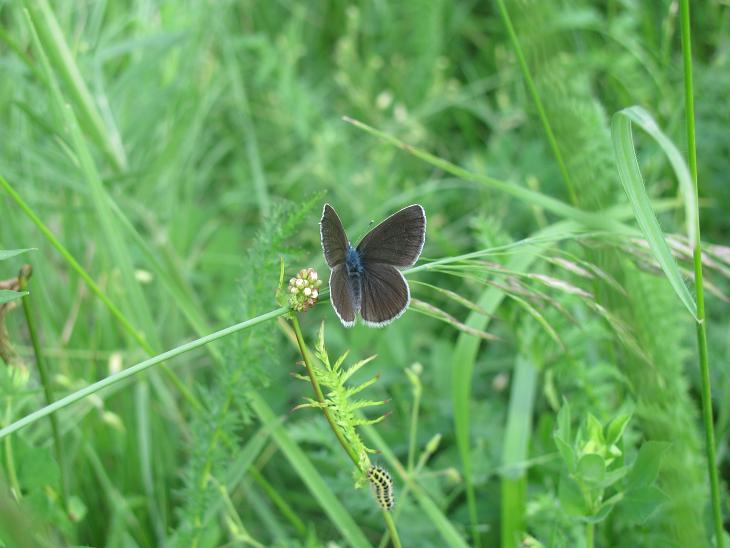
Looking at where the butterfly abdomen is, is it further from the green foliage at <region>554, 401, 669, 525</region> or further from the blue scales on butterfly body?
the green foliage at <region>554, 401, 669, 525</region>

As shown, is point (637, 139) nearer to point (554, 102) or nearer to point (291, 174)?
point (291, 174)

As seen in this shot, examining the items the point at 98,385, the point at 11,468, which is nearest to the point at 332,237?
the point at 98,385

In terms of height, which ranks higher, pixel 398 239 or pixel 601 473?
A: pixel 398 239

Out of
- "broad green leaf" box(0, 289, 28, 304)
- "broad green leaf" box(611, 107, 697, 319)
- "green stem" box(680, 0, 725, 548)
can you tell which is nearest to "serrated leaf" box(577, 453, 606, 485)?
"green stem" box(680, 0, 725, 548)

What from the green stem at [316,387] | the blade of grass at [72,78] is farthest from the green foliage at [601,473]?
the blade of grass at [72,78]

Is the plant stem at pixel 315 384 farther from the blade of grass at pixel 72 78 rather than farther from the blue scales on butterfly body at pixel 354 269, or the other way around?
the blade of grass at pixel 72 78

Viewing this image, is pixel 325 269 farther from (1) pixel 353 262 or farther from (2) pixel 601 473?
(2) pixel 601 473
